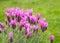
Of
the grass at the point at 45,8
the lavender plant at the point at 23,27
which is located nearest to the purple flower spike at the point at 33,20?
the lavender plant at the point at 23,27

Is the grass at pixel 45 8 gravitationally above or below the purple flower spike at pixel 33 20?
below

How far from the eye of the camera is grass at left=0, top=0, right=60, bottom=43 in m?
6.97

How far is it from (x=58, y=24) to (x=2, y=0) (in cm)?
317

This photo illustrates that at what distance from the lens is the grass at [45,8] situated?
6973mm

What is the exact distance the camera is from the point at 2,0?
941 cm

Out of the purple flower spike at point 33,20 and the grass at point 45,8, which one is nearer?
the purple flower spike at point 33,20

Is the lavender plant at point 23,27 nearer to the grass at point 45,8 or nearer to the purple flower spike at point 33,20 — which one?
the purple flower spike at point 33,20

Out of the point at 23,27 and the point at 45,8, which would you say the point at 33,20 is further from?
the point at 45,8

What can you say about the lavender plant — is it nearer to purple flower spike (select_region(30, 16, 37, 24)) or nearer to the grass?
purple flower spike (select_region(30, 16, 37, 24))

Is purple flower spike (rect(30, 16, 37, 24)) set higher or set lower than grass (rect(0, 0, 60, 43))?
higher

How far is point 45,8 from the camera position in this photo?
28.0 feet

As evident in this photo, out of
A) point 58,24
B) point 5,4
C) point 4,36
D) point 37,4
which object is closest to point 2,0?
point 5,4

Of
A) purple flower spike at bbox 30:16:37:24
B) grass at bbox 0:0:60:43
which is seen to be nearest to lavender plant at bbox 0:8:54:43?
purple flower spike at bbox 30:16:37:24

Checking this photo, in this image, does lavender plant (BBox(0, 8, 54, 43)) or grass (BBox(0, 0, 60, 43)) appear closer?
lavender plant (BBox(0, 8, 54, 43))
